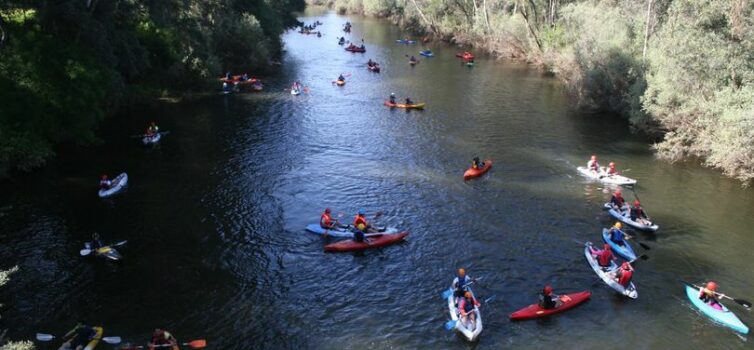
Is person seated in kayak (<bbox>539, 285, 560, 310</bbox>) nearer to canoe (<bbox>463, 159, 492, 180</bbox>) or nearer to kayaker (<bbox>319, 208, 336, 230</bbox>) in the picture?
kayaker (<bbox>319, 208, 336, 230</bbox>)

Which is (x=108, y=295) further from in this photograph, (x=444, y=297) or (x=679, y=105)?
(x=679, y=105)

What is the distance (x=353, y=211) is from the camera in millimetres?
30484

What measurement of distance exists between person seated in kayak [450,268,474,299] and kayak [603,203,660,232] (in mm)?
10924

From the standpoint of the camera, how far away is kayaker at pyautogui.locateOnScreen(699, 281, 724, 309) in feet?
72.6

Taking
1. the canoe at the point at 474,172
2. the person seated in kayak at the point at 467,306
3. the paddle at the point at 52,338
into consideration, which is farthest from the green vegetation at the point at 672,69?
the paddle at the point at 52,338

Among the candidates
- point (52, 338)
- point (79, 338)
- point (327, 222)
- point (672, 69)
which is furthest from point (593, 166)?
point (52, 338)

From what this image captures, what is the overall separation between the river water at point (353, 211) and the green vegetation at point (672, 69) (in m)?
1.91

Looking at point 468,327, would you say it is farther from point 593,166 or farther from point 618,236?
point 593,166

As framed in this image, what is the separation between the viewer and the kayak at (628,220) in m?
28.3

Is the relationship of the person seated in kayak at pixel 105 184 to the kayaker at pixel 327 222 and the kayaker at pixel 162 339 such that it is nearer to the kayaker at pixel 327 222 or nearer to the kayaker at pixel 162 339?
the kayaker at pixel 327 222

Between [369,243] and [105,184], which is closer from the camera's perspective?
[369,243]

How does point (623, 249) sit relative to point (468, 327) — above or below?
above

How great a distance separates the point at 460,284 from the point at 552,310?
3.65 metres

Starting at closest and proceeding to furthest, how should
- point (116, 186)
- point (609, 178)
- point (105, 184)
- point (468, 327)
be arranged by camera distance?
1. point (468, 327)
2. point (105, 184)
3. point (116, 186)
4. point (609, 178)
